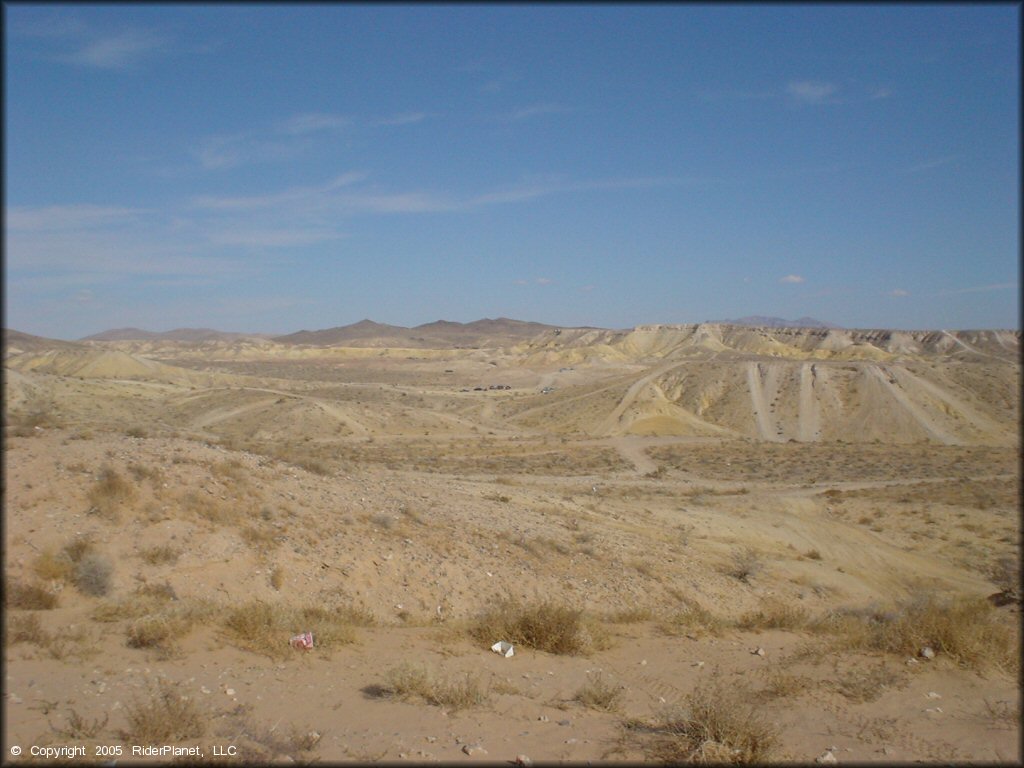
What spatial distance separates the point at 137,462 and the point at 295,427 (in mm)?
40767

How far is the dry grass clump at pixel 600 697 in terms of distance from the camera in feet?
25.0

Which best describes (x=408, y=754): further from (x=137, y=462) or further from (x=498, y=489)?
(x=498, y=489)

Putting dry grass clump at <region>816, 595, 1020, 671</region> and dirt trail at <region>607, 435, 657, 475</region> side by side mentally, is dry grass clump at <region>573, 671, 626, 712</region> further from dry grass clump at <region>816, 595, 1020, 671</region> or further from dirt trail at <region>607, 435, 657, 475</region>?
dirt trail at <region>607, 435, 657, 475</region>

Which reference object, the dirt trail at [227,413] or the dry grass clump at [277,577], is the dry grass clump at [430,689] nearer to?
the dry grass clump at [277,577]

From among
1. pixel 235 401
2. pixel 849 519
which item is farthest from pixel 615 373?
pixel 849 519

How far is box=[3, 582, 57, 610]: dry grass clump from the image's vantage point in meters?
8.94

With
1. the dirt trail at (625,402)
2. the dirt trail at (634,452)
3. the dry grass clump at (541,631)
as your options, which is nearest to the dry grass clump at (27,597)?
the dry grass clump at (541,631)

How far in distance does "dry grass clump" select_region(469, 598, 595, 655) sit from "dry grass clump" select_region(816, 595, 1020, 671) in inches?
166

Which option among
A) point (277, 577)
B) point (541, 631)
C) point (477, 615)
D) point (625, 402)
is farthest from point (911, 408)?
point (277, 577)

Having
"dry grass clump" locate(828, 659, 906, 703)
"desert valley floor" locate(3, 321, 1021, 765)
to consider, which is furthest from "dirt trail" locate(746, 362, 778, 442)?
"dry grass clump" locate(828, 659, 906, 703)

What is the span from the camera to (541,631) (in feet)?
32.7

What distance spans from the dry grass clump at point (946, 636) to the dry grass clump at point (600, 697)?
4.58 metres

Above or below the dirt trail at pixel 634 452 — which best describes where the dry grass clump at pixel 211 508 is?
above

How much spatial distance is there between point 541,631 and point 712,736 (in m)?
3.98
